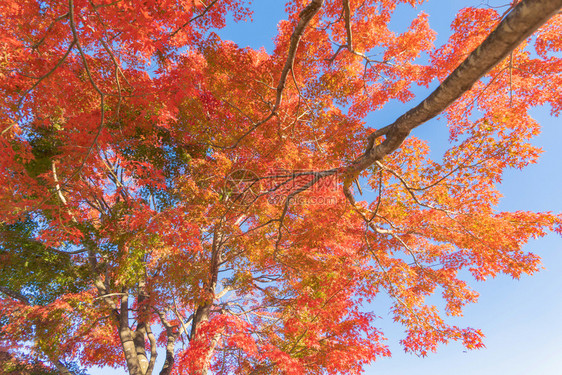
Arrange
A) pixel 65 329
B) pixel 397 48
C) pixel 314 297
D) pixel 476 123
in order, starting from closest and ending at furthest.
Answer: pixel 476 123 < pixel 65 329 < pixel 314 297 < pixel 397 48

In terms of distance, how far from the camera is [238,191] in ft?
18.7

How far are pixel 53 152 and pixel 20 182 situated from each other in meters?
1.13

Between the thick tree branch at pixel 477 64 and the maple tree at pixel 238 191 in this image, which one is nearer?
the thick tree branch at pixel 477 64

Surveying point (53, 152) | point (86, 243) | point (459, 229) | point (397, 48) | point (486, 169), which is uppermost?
point (397, 48)

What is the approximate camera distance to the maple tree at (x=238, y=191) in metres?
4.39

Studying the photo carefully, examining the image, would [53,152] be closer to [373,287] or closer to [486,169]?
[373,287]

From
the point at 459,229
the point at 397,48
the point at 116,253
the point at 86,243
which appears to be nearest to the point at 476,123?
the point at 459,229

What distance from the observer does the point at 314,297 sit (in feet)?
18.7
